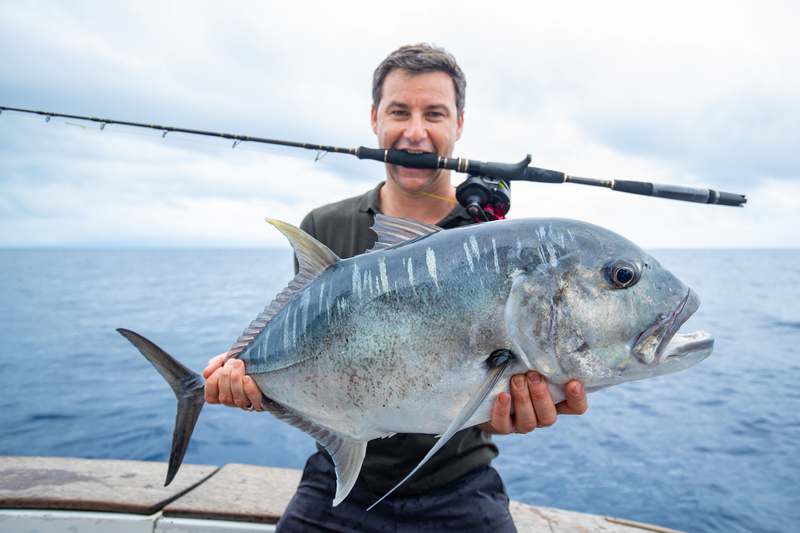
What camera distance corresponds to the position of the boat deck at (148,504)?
8.89 feet

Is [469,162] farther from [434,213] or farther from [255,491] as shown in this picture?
[255,491]

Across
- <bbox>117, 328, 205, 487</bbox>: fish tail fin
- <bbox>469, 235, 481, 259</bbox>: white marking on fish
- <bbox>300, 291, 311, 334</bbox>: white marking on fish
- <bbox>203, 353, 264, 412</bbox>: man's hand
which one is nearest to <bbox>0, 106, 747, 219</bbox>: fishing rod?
<bbox>469, 235, 481, 259</bbox>: white marking on fish

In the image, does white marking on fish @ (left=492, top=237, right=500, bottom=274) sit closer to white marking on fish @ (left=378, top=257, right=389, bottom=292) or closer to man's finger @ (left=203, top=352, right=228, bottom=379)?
white marking on fish @ (left=378, top=257, right=389, bottom=292)

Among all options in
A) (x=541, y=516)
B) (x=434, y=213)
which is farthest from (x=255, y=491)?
(x=434, y=213)

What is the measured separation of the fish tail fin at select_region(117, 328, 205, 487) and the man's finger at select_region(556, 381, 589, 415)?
167 cm

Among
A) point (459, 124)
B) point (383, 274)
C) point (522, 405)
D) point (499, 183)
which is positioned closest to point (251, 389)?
point (383, 274)

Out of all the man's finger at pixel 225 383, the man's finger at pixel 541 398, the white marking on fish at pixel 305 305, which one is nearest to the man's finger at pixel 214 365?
the man's finger at pixel 225 383

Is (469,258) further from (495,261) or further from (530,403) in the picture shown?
(530,403)

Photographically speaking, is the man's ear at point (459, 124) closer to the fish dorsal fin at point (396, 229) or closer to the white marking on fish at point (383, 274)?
the fish dorsal fin at point (396, 229)

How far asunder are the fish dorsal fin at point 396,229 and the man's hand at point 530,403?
679 mm

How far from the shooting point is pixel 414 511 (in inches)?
91.1

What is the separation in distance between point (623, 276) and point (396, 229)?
0.86 m

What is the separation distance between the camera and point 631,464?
7785mm

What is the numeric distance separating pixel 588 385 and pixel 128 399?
12361 mm
